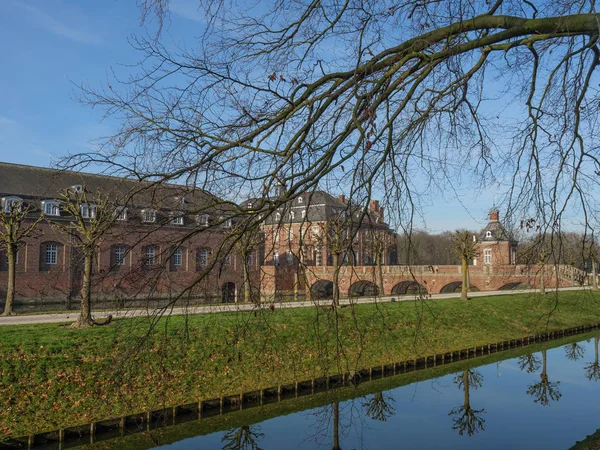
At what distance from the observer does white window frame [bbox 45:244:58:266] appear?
2841 centimetres

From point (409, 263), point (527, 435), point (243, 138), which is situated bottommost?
point (527, 435)

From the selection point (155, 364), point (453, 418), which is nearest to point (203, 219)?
point (155, 364)

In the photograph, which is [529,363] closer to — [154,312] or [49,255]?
[154,312]

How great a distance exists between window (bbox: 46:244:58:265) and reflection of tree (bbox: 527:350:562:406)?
78.7 feet

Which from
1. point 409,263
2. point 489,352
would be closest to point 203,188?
point 409,263

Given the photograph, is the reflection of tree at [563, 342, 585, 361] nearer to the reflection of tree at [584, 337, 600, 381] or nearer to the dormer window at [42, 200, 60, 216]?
the reflection of tree at [584, 337, 600, 381]

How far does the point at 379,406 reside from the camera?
10.2 meters

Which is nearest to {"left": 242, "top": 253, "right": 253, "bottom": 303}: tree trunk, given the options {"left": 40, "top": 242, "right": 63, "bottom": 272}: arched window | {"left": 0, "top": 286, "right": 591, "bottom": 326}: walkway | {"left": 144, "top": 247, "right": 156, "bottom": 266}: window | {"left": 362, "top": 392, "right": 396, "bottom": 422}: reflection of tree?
{"left": 0, "top": 286, "right": 591, "bottom": 326}: walkway

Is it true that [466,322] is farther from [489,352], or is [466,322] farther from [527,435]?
[527,435]

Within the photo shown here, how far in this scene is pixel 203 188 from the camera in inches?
152

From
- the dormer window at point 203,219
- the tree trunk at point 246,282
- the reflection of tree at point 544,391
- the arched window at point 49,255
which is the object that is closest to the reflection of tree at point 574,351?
the reflection of tree at point 544,391

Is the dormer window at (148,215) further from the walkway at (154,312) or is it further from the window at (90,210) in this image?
the window at (90,210)

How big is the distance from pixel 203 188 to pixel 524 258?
2.73 metres

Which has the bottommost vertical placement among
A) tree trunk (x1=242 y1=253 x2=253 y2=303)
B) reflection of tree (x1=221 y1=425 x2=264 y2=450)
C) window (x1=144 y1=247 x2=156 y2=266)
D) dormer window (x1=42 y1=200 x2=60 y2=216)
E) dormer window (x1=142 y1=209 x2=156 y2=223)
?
reflection of tree (x1=221 y1=425 x2=264 y2=450)
